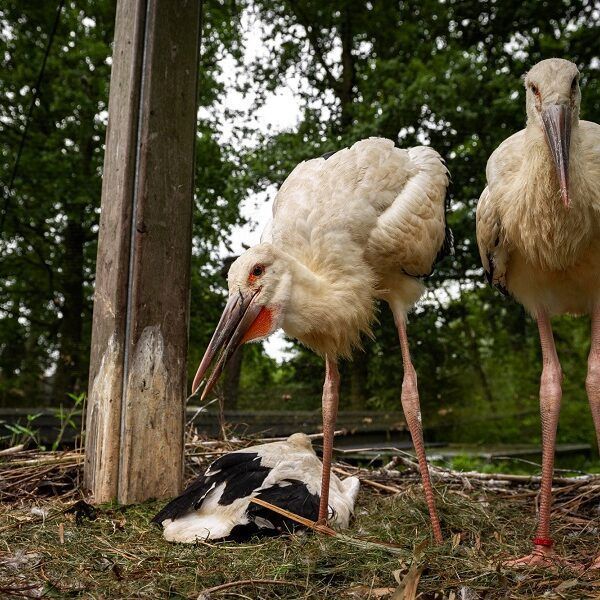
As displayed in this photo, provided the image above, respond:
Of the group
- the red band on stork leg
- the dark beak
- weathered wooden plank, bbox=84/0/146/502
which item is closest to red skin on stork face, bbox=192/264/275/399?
the dark beak

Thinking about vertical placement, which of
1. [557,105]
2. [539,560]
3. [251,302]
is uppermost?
[557,105]

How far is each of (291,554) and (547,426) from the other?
61.4 inches

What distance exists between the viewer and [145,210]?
13.7 feet

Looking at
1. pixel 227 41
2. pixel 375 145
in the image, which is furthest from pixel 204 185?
pixel 375 145

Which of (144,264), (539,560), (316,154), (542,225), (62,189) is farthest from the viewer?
(62,189)

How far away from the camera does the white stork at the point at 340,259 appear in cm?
353

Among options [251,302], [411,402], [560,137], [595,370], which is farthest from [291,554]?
[560,137]

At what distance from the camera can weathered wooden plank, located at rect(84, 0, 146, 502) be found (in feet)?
13.4

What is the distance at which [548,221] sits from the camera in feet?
10.8

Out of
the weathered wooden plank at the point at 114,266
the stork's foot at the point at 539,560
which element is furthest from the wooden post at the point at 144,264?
the stork's foot at the point at 539,560

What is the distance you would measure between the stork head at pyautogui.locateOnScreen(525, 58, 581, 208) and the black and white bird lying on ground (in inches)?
80.0

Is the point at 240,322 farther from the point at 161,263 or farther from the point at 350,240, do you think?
the point at 161,263

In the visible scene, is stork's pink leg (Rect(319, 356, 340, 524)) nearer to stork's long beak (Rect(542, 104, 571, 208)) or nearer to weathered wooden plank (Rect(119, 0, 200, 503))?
weathered wooden plank (Rect(119, 0, 200, 503))

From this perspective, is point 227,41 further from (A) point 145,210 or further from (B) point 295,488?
(B) point 295,488
